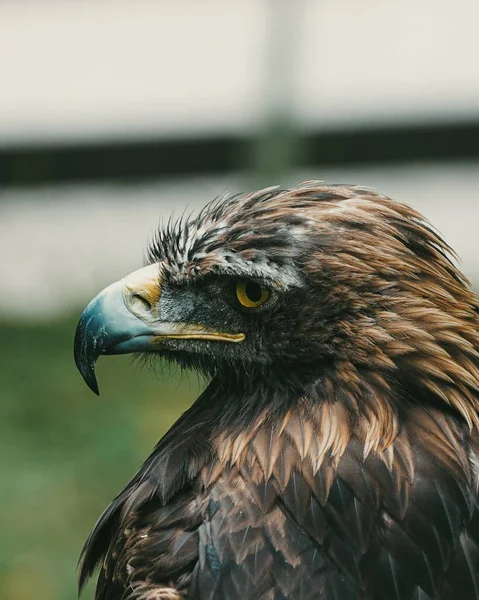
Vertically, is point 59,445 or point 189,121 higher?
point 189,121

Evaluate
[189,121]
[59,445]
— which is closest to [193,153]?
[189,121]

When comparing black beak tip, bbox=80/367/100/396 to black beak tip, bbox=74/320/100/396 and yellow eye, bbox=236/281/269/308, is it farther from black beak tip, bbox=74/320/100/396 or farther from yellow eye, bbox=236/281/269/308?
yellow eye, bbox=236/281/269/308

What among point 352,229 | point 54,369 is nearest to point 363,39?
point 54,369

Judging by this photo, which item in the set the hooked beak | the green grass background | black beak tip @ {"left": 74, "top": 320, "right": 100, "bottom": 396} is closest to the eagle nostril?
the hooked beak

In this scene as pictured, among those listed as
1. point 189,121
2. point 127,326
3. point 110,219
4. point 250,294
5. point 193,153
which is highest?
point 250,294

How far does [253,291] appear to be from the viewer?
3475 mm

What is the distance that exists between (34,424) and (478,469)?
400cm

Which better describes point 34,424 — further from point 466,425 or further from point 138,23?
point 138,23

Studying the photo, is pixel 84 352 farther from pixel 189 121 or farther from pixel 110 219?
pixel 189 121

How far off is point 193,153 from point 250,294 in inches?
280

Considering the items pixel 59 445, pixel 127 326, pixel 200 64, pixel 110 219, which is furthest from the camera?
pixel 200 64

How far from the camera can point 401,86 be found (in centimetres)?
1057

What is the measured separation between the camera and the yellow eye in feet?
11.3

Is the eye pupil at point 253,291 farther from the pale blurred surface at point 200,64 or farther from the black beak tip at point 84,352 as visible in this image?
the pale blurred surface at point 200,64
